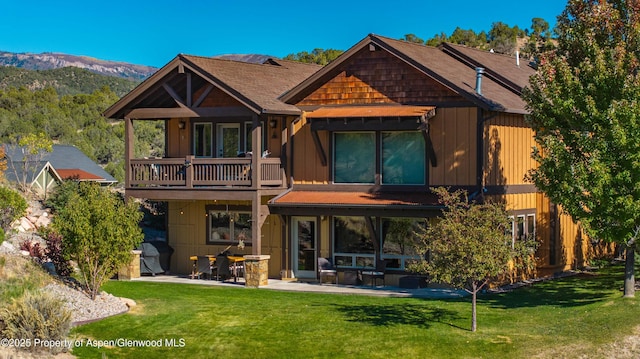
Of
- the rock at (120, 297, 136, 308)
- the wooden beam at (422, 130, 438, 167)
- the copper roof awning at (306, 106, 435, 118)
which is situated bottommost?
the rock at (120, 297, 136, 308)

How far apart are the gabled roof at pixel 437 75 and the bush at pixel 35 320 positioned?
11462mm

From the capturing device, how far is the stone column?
23.8 m

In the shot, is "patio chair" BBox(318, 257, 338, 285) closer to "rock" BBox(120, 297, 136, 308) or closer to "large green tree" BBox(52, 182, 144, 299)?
"rock" BBox(120, 297, 136, 308)

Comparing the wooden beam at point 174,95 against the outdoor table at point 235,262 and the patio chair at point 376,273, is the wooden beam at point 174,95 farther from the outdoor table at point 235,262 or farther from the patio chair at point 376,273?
the patio chair at point 376,273

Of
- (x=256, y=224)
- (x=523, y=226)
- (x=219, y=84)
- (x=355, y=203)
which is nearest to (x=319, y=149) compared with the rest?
(x=355, y=203)

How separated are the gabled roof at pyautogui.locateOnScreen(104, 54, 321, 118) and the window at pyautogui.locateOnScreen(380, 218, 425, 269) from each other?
14.0 feet

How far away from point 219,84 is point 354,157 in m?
4.33

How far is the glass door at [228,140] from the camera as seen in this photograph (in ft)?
88.7

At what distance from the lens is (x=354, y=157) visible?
25.3 meters

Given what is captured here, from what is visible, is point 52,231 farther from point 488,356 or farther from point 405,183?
point 488,356

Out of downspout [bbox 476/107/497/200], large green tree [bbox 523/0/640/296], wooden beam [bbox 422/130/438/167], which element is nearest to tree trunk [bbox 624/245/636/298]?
large green tree [bbox 523/0/640/296]

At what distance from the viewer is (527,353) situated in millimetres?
15609

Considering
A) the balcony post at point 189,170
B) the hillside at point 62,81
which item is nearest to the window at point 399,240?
the balcony post at point 189,170

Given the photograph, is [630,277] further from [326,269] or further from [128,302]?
[128,302]
